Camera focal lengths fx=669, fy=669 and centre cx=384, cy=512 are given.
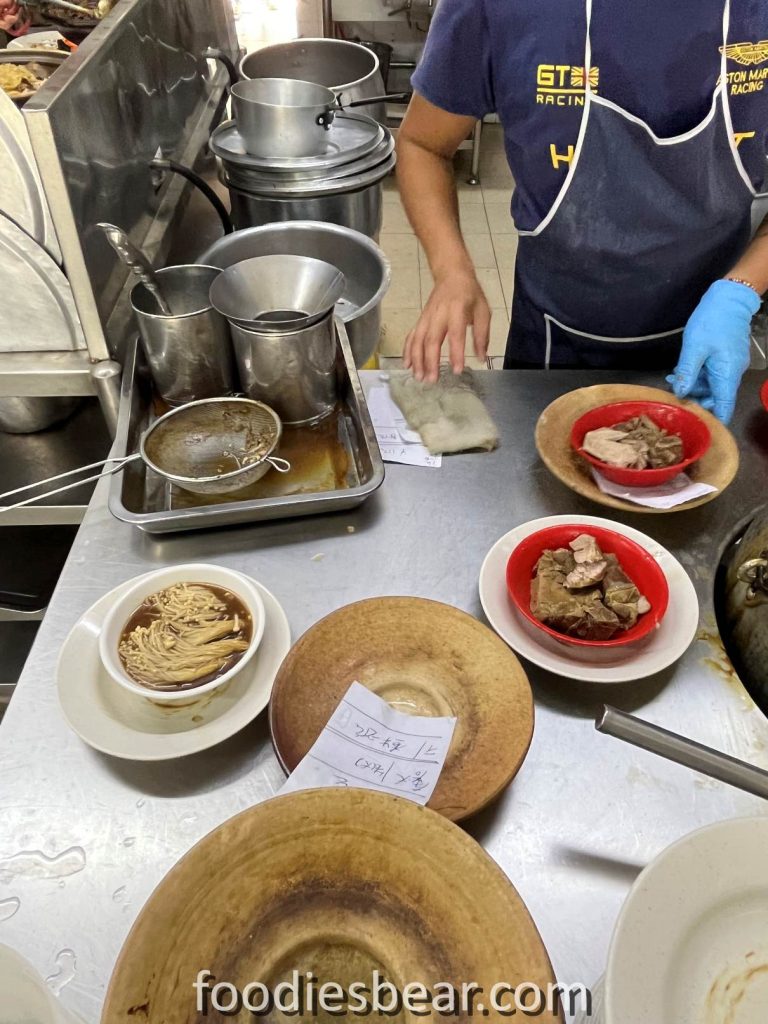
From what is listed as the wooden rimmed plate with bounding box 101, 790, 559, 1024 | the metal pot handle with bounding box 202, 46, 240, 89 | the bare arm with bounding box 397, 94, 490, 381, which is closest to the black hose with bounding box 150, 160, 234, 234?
the metal pot handle with bounding box 202, 46, 240, 89

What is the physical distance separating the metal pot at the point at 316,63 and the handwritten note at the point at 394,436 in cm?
141

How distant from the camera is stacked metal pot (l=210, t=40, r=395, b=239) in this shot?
1.88 meters

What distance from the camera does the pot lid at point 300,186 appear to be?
74.3 inches

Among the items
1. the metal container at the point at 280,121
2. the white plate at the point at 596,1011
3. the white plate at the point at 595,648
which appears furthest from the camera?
the metal container at the point at 280,121

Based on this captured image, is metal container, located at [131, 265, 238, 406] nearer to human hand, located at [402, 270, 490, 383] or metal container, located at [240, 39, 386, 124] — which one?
human hand, located at [402, 270, 490, 383]

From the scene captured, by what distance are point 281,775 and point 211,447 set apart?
65 cm

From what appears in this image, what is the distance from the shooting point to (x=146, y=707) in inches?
36.2

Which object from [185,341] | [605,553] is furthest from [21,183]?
[605,553]

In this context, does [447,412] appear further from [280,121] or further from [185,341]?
[280,121]

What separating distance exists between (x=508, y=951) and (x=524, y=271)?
141 cm

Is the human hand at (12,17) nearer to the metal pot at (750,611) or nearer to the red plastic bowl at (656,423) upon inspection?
the red plastic bowl at (656,423)

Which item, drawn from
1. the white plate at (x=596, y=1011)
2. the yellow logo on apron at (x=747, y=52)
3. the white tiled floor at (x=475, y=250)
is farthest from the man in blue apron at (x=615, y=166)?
the white tiled floor at (x=475, y=250)

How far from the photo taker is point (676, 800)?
84 centimetres

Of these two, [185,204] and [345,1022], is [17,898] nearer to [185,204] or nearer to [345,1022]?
[345,1022]
